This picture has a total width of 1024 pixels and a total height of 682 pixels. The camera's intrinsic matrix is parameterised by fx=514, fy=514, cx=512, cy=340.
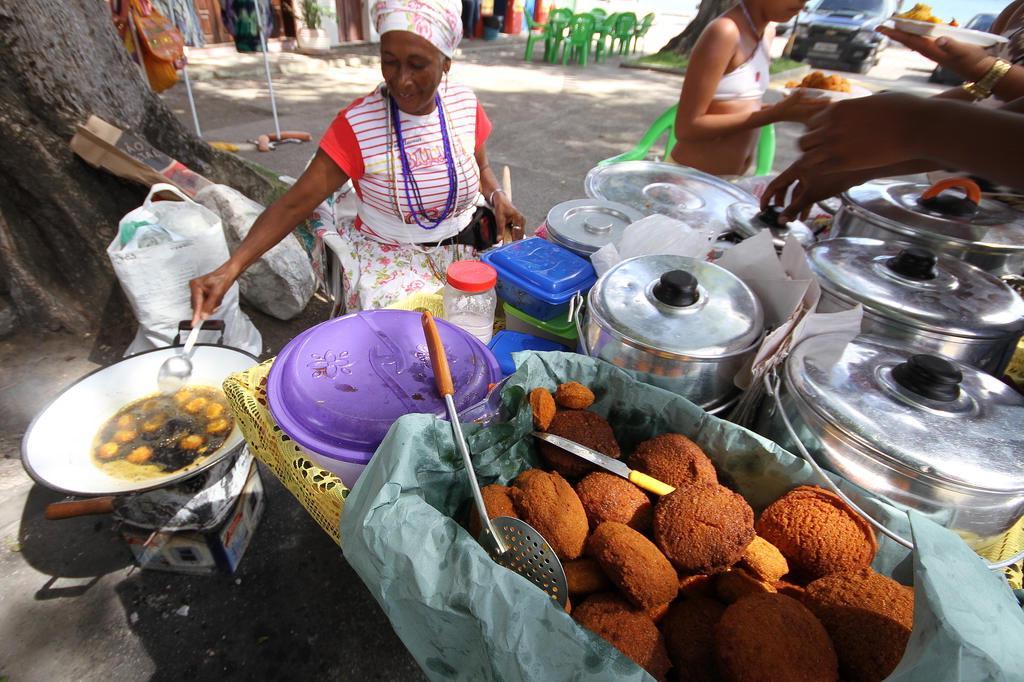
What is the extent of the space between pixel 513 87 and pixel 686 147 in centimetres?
820

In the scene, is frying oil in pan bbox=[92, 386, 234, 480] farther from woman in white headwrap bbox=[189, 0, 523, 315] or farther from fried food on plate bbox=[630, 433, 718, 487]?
fried food on plate bbox=[630, 433, 718, 487]

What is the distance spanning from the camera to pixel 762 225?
64.5 inches

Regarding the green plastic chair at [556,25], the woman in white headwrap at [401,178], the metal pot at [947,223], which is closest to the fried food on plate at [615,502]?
the metal pot at [947,223]

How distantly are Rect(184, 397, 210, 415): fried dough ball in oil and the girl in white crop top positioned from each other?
252 cm

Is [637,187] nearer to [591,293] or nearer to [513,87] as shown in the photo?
[591,293]

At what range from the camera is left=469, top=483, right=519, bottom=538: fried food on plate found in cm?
92

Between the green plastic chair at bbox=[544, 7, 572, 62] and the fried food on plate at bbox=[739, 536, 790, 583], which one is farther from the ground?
the green plastic chair at bbox=[544, 7, 572, 62]

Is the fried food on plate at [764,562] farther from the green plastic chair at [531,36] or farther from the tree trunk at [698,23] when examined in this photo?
the green plastic chair at [531,36]

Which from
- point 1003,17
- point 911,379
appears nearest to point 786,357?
point 911,379

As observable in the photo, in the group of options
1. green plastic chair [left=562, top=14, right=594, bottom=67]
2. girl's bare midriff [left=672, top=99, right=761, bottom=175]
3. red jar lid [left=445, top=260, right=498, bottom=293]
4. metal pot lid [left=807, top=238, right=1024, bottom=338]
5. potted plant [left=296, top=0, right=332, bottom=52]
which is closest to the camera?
metal pot lid [left=807, top=238, right=1024, bottom=338]

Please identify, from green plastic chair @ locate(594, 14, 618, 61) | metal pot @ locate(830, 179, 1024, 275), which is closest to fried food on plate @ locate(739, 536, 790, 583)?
metal pot @ locate(830, 179, 1024, 275)

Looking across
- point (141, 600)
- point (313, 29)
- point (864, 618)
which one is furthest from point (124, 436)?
point (313, 29)

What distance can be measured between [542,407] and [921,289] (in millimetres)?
952

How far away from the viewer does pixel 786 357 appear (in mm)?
1058
